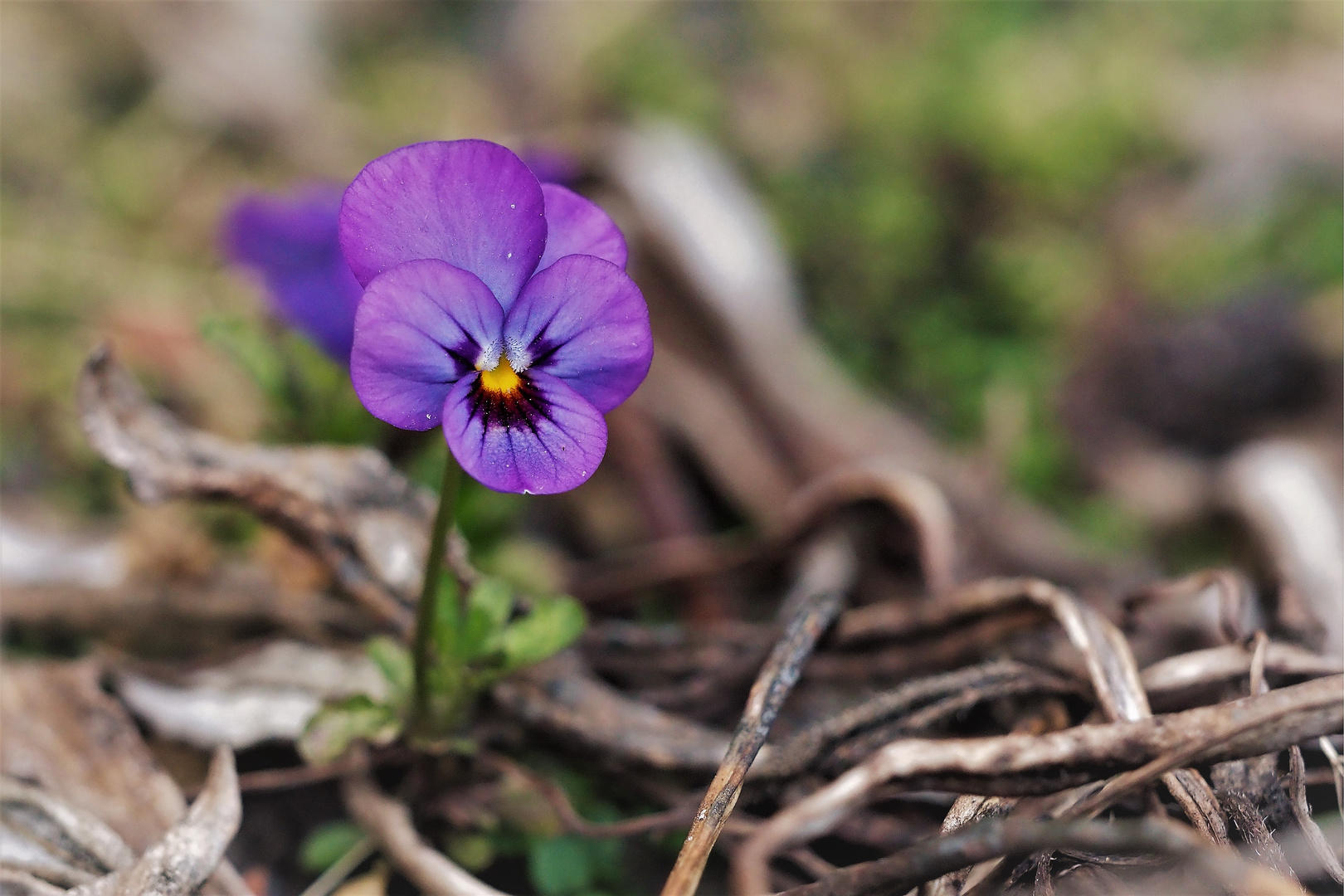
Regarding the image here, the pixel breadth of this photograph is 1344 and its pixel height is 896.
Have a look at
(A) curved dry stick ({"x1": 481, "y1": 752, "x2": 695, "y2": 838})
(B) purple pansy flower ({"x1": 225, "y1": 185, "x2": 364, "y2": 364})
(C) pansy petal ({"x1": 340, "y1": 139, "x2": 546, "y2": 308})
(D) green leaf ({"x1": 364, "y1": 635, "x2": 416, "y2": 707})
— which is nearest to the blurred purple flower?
(B) purple pansy flower ({"x1": 225, "y1": 185, "x2": 364, "y2": 364})

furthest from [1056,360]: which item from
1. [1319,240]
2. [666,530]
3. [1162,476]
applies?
[666,530]

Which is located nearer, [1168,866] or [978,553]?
[1168,866]

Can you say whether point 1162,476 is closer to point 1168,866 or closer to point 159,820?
point 1168,866

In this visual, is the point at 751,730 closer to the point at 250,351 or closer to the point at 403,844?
the point at 403,844

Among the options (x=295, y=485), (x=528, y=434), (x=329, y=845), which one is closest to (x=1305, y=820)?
(x=528, y=434)

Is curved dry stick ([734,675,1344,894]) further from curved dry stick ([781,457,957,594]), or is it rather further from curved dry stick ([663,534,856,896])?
curved dry stick ([781,457,957,594])

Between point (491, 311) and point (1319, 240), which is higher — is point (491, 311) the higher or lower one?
the lower one
